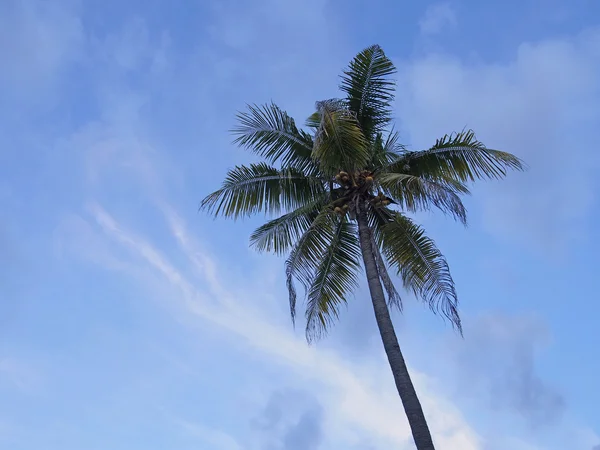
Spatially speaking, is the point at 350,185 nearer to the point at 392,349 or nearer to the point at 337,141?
the point at 337,141

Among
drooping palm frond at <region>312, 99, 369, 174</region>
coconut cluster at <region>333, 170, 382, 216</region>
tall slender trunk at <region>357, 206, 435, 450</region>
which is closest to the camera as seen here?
tall slender trunk at <region>357, 206, 435, 450</region>

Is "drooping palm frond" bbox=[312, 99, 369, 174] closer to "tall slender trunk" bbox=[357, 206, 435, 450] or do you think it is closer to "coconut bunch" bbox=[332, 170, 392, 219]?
"coconut bunch" bbox=[332, 170, 392, 219]

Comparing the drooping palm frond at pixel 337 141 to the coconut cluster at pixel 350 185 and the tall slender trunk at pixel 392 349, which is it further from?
the tall slender trunk at pixel 392 349

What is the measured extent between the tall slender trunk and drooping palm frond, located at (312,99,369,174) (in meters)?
1.28

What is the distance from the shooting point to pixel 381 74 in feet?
58.2

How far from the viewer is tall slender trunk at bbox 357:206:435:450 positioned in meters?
13.3

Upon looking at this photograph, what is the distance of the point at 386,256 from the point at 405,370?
13.1 feet

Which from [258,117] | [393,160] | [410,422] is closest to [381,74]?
[393,160]

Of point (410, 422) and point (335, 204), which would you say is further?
point (335, 204)

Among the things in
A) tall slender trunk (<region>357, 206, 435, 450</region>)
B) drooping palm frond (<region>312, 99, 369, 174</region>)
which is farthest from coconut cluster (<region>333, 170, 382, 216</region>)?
tall slender trunk (<region>357, 206, 435, 450</region>)

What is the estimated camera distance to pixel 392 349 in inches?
573

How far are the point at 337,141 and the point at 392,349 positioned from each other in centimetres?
491

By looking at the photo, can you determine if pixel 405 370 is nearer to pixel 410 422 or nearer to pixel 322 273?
pixel 410 422

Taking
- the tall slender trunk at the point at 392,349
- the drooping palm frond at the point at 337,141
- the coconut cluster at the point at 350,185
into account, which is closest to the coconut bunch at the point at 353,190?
the coconut cluster at the point at 350,185
